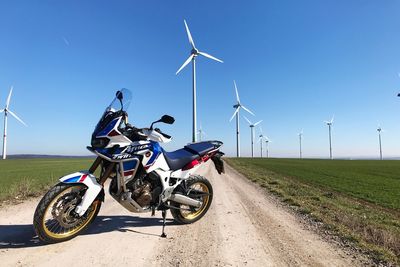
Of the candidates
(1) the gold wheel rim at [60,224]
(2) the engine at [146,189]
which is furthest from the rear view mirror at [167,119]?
(1) the gold wheel rim at [60,224]

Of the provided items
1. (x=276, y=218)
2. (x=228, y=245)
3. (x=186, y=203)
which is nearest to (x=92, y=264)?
(x=228, y=245)

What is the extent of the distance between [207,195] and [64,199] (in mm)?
2990

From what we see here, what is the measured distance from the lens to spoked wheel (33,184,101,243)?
13.5ft

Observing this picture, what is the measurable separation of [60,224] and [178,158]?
2.24 metres

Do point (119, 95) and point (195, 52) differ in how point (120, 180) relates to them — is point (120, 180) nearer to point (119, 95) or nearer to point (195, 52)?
point (119, 95)

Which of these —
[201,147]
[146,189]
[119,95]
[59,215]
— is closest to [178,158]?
[201,147]

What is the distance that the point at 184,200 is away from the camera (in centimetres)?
573

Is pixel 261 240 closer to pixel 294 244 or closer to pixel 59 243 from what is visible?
pixel 294 244

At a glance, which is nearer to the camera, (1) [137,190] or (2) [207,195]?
(1) [137,190]

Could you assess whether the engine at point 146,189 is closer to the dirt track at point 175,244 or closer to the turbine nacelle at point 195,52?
the dirt track at point 175,244

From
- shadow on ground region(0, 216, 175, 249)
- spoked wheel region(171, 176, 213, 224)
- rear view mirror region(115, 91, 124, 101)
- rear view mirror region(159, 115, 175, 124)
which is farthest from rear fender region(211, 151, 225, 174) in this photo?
rear view mirror region(115, 91, 124, 101)

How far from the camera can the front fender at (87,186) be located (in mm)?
4368

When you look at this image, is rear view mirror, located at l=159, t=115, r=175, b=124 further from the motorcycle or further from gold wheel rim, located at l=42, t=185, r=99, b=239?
gold wheel rim, located at l=42, t=185, r=99, b=239

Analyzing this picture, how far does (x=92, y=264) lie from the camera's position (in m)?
3.74
